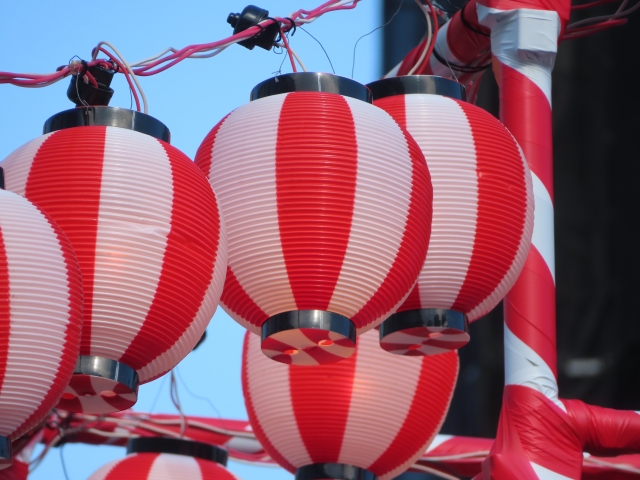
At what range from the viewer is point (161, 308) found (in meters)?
1.65

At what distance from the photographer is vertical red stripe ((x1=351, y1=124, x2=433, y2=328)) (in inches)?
69.0

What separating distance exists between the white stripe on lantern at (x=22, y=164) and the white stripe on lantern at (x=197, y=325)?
0.28m

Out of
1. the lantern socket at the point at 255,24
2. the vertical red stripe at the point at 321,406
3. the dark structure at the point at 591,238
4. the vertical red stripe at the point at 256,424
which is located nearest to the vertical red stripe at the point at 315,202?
the lantern socket at the point at 255,24

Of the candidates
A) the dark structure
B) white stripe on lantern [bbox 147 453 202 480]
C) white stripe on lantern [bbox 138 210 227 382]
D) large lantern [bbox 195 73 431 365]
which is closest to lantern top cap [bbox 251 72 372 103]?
large lantern [bbox 195 73 431 365]

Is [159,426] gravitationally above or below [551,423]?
below

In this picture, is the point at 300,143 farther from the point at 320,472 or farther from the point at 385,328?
the point at 320,472

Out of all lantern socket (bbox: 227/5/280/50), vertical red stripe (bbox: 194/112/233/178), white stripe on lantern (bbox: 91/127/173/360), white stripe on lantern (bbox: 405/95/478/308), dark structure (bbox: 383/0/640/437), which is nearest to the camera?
white stripe on lantern (bbox: 91/127/173/360)

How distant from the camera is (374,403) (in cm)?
238

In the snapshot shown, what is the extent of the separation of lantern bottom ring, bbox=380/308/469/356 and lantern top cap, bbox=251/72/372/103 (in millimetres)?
365

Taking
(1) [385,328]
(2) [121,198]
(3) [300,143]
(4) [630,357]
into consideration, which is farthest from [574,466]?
(4) [630,357]

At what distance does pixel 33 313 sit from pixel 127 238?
0.19m

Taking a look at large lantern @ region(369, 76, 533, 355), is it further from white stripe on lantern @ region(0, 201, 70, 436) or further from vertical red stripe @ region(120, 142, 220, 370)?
white stripe on lantern @ region(0, 201, 70, 436)

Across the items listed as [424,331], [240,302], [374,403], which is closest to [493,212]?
[424,331]

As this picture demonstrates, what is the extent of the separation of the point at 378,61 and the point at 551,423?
257cm
